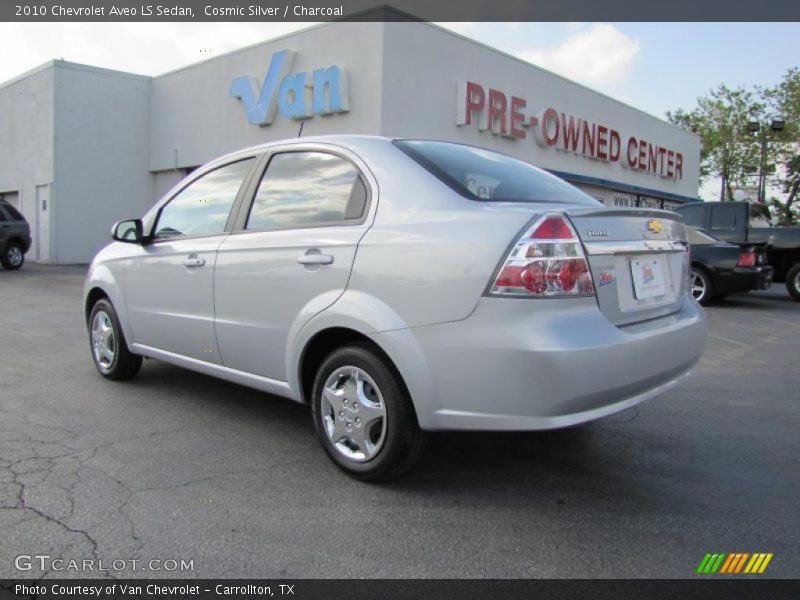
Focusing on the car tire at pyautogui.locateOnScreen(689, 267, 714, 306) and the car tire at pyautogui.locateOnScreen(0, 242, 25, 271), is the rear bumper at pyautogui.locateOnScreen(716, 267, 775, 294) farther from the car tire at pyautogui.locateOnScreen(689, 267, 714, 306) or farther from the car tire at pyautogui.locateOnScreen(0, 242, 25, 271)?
the car tire at pyautogui.locateOnScreen(0, 242, 25, 271)

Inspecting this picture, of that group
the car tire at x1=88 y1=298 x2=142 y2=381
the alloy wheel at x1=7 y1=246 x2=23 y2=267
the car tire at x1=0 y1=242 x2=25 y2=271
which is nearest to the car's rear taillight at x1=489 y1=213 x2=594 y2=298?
the car tire at x1=88 y1=298 x2=142 y2=381

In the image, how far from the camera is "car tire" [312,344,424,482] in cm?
294

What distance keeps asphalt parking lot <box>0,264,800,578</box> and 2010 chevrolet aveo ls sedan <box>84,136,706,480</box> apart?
38cm

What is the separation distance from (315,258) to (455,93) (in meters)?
12.7

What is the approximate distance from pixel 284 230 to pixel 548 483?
1903 mm

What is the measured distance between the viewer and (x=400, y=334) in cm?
285

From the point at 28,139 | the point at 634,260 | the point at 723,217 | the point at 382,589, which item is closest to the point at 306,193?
the point at 634,260

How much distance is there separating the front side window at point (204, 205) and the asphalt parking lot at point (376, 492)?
3.99 feet

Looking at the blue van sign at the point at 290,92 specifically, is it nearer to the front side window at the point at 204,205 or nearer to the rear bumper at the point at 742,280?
the rear bumper at the point at 742,280

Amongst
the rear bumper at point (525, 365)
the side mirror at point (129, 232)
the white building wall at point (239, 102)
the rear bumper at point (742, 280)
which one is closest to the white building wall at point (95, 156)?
the white building wall at point (239, 102)

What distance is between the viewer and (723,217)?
458 inches

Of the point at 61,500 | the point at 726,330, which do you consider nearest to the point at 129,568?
the point at 61,500

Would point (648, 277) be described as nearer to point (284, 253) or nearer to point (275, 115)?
point (284, 253)

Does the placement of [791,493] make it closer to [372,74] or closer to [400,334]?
[400,334]
